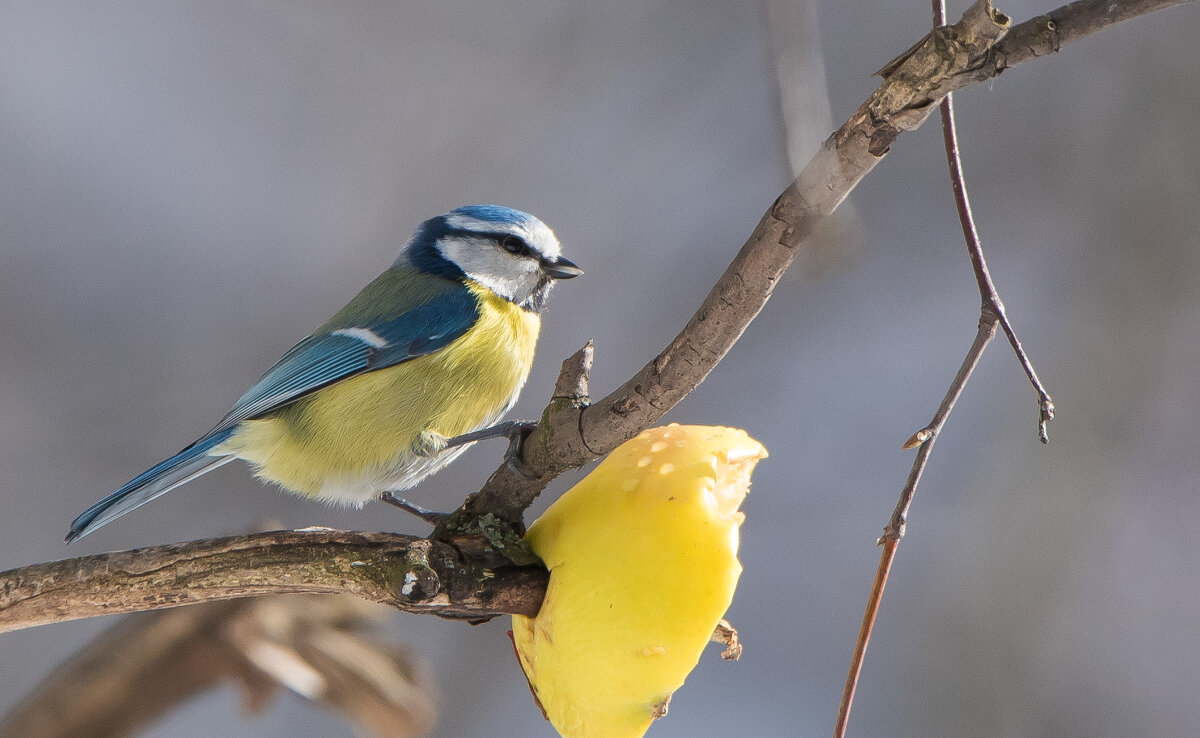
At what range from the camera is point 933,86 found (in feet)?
2.77

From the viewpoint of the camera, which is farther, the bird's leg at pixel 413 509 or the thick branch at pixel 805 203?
the bird's leg at pixel 413 509

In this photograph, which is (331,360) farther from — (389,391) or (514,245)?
(514,245)

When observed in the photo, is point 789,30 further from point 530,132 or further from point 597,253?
point 530,132

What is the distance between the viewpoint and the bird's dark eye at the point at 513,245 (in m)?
2.23

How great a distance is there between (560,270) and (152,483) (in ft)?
3.14

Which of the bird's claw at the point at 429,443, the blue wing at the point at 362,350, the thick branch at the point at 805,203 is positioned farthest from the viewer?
the blue wing at the point at 362,350

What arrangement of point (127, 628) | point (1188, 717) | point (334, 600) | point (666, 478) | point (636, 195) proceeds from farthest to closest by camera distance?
point (636, 195)
point (1188, 717)
point (334, 600)
point (127, 628)
point (666, 478)

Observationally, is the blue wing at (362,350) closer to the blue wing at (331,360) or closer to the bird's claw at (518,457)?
the blue wing at (331,360)

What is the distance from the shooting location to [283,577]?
134cm

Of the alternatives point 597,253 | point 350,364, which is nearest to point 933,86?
point 350,364

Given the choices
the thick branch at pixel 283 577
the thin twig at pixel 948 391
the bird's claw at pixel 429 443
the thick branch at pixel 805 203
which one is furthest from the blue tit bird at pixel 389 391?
the thin twig at pixel 948 391

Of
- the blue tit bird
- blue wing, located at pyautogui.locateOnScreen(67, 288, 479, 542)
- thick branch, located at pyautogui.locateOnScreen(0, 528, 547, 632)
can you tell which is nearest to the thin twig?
thick branch, located at pyautogui.locateOnScreen(0, 528, 547, 632)

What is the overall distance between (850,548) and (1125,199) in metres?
1.60

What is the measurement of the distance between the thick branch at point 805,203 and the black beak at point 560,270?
925mm
